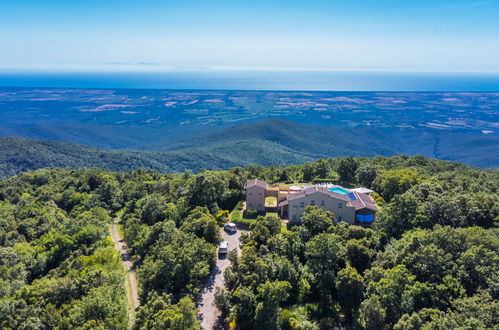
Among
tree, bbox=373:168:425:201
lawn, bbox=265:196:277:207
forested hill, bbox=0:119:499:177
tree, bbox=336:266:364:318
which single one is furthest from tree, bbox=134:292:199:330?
forested hill, bbox=0:119:499:177

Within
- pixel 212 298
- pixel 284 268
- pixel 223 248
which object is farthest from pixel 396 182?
pixel 212 298

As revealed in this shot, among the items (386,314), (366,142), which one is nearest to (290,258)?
(386,314)

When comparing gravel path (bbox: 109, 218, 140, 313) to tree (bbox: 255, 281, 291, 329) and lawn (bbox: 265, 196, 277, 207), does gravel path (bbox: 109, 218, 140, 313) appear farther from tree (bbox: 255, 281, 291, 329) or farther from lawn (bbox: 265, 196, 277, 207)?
lawn (bbox: 265, 196, 277, 207)

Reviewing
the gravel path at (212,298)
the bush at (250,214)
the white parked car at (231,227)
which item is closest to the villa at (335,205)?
the bush at (250,214)

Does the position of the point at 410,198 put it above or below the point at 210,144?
above

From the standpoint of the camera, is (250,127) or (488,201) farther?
(250,127)

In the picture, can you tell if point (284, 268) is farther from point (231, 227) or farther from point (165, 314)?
point (231, 227)

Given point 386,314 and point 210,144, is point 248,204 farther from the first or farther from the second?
point 210,144
